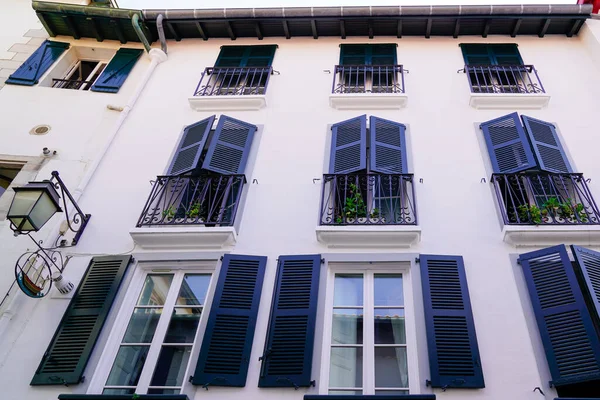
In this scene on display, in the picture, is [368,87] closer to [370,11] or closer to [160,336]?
[370,11]

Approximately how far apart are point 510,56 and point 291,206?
5691 millimetres

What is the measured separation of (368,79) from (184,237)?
497cm

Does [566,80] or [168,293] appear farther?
[566,80]

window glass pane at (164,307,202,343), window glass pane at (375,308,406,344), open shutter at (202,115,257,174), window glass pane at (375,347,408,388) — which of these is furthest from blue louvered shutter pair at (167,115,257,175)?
window glass pane at (375,347,408,388)

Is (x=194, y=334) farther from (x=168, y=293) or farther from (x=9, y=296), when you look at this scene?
(x=9, y=296)

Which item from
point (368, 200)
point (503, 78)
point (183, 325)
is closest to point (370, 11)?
point (503, 78)

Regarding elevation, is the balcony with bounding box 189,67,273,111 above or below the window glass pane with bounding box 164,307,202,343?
above

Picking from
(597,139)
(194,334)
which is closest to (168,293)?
(194,334)

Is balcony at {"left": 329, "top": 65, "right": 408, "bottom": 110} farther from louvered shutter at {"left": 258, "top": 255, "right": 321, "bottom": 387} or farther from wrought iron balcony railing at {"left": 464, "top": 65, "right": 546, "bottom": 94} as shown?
louvered shutter at {"left": 258, "top": 255, "right": 321, "bottom": 387}

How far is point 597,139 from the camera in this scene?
831 cm

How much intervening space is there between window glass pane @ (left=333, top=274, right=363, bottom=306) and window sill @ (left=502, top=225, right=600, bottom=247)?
6.56 ft

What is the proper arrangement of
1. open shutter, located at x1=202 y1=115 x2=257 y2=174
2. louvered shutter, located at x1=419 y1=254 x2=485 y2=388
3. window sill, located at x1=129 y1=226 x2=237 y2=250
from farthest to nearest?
open shutter, located at x1=202 y1=115 x2=257 y2=174
window sill, located at x1=129 y1=226 x2=237 y2=250
louvered shutter, located at x1=419 y1=254 x2=485 y2=388

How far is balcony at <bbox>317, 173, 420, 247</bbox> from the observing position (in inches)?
271

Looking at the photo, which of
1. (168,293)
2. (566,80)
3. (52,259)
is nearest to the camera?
(168,293)
